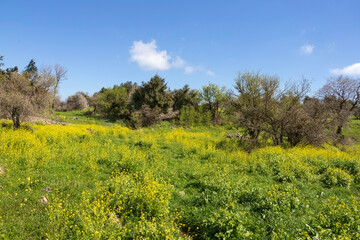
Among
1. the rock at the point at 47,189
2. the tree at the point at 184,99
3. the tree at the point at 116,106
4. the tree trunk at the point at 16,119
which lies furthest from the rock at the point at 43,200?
the tree at the point at 184,99

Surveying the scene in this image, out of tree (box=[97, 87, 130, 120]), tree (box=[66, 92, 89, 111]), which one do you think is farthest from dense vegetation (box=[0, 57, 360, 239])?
tree (box=[66, 92, 89, 111])

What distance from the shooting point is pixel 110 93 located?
1313 inches

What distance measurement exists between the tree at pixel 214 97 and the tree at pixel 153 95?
21.9 feet

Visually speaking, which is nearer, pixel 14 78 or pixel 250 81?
pixel 14 78

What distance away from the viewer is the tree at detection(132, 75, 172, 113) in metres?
29.9

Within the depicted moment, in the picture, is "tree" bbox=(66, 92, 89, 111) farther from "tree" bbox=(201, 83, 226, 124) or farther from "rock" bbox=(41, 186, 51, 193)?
"rock" bbox=(41, 186, 51, 193)

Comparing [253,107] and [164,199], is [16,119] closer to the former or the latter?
[164,199]

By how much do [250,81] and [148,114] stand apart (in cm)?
1376

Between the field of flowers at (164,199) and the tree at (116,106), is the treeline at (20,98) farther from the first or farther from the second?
the tree at (116,106)

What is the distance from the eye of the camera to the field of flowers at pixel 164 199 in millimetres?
4349

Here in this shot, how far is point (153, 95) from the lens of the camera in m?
29.9

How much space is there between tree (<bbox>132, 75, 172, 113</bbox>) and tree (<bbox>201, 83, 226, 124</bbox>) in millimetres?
6674

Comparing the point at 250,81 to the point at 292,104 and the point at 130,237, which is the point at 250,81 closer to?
the point at 292,104

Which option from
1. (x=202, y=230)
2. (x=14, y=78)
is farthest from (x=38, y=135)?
(x=202, y=230)
